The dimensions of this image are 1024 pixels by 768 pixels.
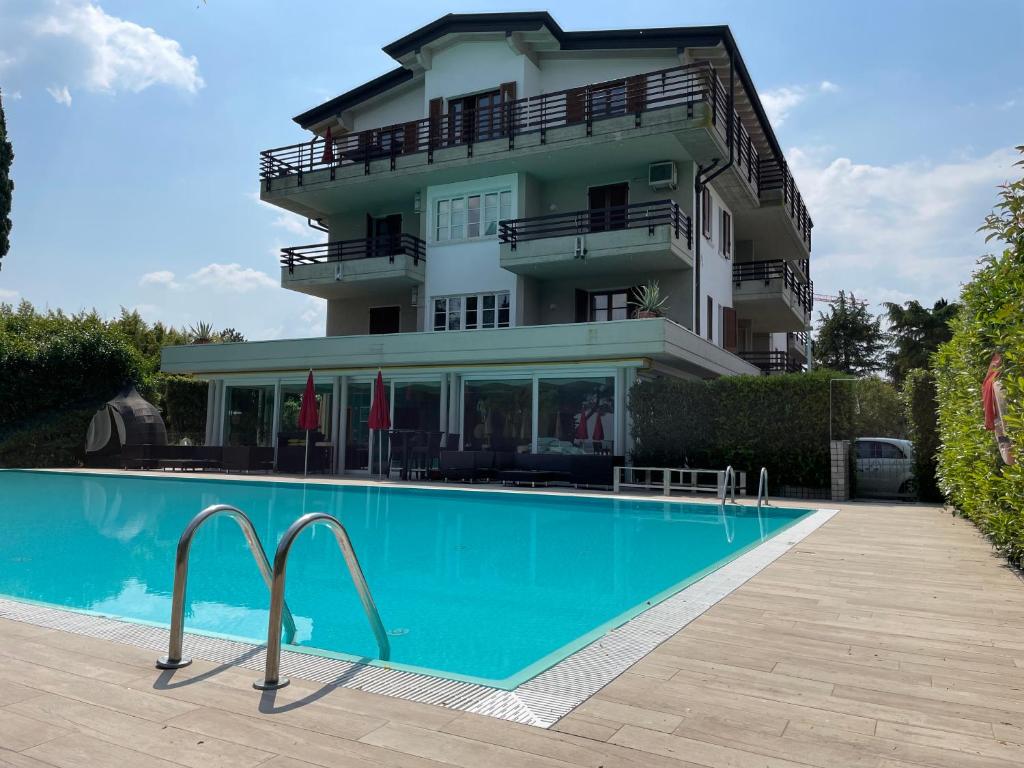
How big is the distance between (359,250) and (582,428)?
37.2ft

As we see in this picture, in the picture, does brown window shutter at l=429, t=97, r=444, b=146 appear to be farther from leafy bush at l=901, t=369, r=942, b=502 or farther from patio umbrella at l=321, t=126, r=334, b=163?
leafy bush at l=901, t=369, r=942, b=502

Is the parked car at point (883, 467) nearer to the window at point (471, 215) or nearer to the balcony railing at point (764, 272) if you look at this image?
the balcony railing at point (764, 272)

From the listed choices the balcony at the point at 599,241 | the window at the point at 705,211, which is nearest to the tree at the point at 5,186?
the balcony at the point at 599,241

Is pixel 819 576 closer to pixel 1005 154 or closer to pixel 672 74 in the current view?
pixel 1005 154

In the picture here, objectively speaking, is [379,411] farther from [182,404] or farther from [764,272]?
[764,272]

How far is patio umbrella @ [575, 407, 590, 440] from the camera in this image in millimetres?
17781

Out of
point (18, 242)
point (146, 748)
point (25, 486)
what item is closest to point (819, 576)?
point (146, 748)

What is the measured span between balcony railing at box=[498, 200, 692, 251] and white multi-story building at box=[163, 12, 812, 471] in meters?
0.10

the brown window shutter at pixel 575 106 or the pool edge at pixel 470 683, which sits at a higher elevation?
the brown window shutter at pixel 575 106

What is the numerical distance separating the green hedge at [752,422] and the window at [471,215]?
8.23 metres

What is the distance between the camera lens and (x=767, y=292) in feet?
81.8

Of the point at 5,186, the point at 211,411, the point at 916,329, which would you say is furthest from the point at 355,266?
the point at 916,329

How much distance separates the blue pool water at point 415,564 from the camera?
16.9 ft

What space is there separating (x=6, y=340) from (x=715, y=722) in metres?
26.9
